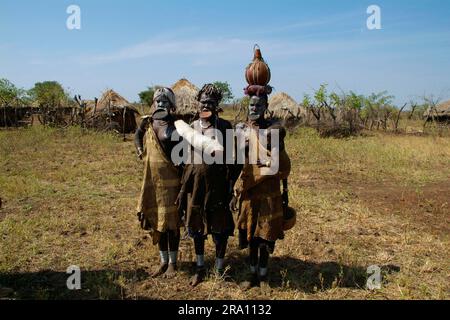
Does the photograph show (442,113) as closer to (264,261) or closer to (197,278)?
(264,261)

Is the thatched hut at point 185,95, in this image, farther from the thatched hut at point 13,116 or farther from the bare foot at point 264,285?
the bare foot at point 264,285

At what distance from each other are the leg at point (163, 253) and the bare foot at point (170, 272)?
6 centimetres

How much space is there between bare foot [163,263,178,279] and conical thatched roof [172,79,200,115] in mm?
12327

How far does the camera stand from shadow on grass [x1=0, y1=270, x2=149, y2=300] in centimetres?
347

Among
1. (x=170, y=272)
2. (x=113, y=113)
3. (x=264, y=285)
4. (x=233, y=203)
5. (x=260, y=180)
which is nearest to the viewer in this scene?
(x=260, y=180)

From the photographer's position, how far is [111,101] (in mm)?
17734

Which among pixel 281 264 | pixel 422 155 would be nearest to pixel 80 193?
pixel 281 264

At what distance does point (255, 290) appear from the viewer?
358 centimetres

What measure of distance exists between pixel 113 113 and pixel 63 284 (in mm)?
13964

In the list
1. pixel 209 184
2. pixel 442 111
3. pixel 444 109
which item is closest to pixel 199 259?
pixel 209 184

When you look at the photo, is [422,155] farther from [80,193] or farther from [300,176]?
[80,193]

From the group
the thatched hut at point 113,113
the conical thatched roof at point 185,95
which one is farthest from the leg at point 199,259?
the thatched hut at point 113,113

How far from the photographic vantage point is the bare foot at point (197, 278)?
3666 mm
